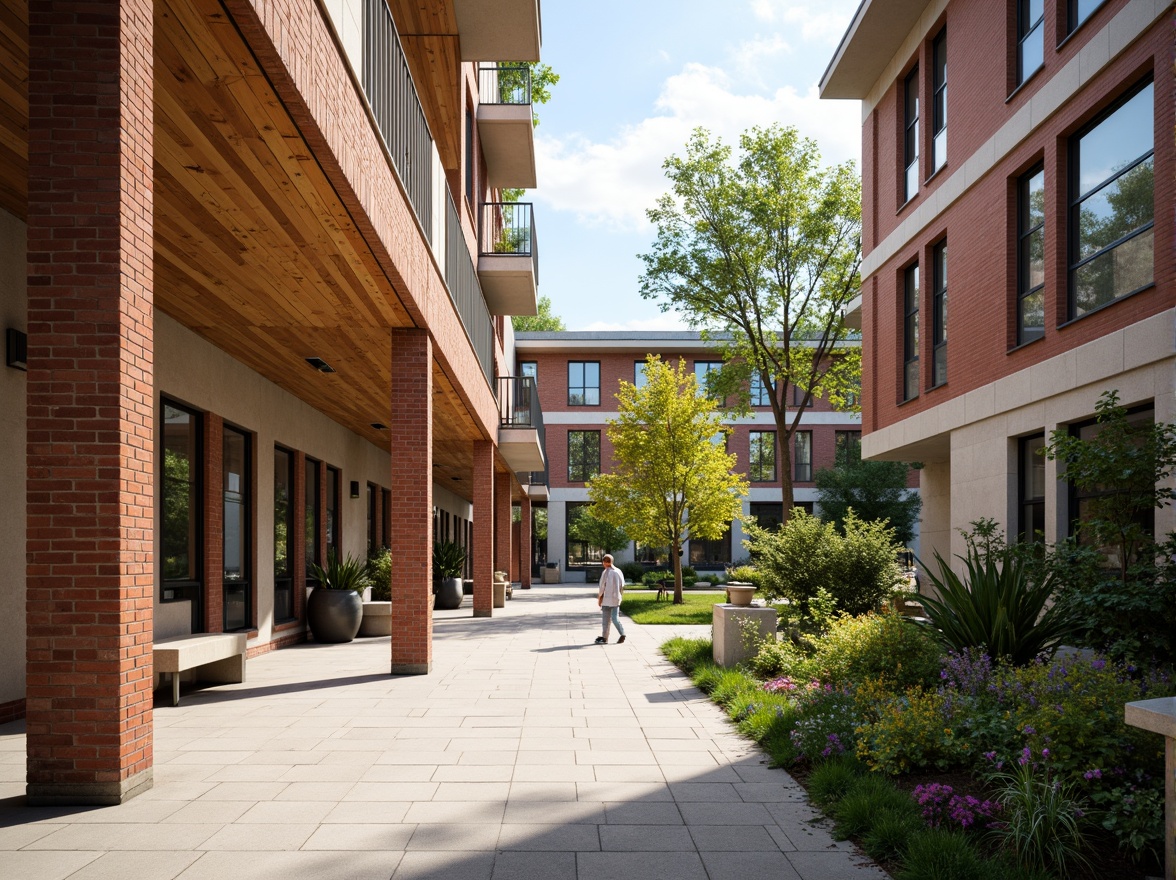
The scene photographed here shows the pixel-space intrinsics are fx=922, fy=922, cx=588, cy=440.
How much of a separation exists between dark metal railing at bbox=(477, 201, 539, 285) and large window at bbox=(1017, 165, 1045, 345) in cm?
1025

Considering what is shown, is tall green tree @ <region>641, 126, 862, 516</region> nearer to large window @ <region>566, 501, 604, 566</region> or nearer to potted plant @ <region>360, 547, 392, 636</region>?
potted plant @ <region>360, 547, 392, 636</region>

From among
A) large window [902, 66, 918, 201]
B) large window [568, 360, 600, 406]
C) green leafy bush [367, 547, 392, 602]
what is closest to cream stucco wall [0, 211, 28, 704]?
green leafy bush [367, 547, 392, 602]

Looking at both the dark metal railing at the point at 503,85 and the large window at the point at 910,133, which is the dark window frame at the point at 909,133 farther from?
the dark metal railing at the point at 503,85

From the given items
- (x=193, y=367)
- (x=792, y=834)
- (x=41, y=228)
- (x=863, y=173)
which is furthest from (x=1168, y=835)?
(x=863, y=173)

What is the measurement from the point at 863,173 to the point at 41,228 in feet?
63.9

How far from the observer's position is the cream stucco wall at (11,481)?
27.6ft

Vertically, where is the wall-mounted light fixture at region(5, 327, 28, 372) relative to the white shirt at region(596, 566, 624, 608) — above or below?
above

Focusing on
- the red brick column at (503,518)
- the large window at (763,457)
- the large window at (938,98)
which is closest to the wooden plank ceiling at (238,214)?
the large window at (938,98)

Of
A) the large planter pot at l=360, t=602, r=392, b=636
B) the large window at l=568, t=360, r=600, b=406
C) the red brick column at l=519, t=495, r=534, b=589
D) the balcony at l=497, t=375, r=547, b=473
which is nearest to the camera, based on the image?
the large planter pot at l=360, t=602, r=392, b=636

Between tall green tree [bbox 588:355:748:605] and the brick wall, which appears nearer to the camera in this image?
the brick wall

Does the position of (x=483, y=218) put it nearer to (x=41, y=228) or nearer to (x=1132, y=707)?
(x=41, y=228)

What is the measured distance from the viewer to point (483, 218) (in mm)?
21641

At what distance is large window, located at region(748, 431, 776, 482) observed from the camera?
4628 centimetres

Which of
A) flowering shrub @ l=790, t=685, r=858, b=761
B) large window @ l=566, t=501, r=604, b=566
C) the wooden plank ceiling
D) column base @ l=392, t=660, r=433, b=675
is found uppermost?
the wooden plank ceiling
